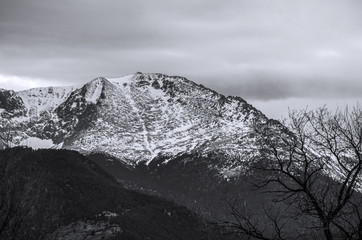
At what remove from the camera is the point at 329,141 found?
2075cm

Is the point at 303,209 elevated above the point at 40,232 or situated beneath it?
elevated above

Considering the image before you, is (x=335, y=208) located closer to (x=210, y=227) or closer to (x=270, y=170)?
(x=270, y=170)

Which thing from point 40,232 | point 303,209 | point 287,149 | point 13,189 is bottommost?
point 40,232

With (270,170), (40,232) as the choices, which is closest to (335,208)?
(270,170)

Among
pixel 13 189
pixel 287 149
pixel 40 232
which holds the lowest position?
pixel 40 232

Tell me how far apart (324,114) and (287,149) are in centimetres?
203

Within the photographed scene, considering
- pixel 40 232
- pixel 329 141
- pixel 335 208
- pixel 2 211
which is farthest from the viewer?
pixel 40 232

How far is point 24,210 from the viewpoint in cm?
3328

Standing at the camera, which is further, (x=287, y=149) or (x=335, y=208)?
(x=287, y=149)

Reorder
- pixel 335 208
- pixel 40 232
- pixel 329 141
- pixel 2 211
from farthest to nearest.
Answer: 1. pixel 40 232
2. pixel 2 211
3. pixel 329 141
4. pixel 335 208

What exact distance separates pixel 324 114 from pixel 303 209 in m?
4.07

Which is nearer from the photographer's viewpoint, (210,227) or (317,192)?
(317,192)

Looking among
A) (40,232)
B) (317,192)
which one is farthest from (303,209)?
(40,232)

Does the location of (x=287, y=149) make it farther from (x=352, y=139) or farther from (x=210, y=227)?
(x=210, y=227)
